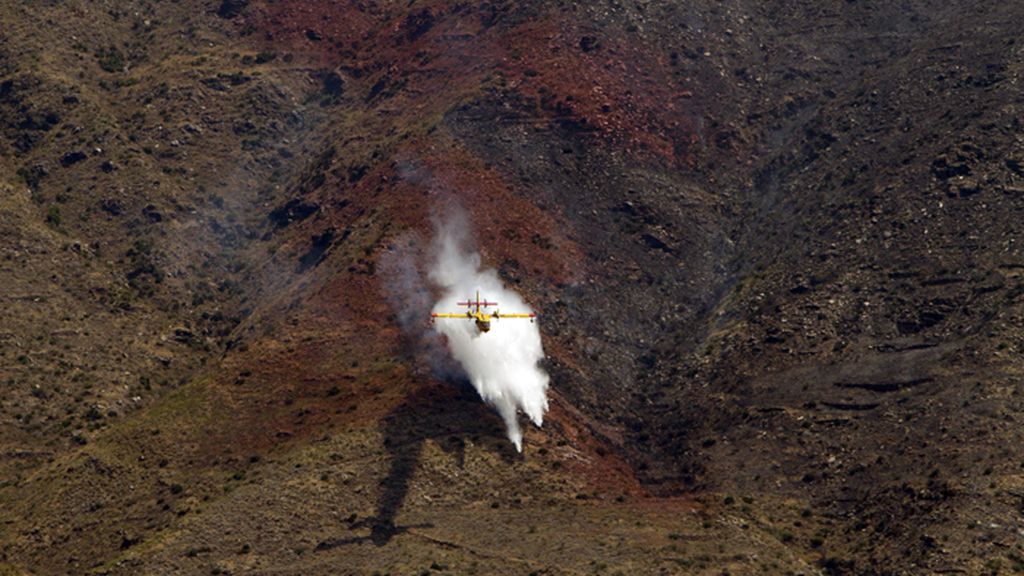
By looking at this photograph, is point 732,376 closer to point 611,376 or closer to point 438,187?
point 611,376

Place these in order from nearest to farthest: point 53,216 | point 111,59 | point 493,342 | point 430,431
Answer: point 430,431, point 493,342, point 53,216, point 111,59

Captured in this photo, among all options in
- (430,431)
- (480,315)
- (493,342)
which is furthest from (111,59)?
(430,431)

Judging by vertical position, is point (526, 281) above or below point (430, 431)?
above

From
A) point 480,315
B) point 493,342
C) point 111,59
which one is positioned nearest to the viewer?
point 480,315

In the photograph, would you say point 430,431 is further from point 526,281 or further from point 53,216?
point 53,216

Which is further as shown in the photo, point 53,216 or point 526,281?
point 53,216

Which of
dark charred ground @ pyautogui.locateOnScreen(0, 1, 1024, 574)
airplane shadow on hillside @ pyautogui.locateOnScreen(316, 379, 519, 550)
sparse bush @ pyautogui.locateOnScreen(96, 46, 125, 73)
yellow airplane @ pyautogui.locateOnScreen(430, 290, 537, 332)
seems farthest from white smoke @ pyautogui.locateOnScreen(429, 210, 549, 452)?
sparse bush @ pyautogui.locateOnScreen(96, 46, 125, 73)

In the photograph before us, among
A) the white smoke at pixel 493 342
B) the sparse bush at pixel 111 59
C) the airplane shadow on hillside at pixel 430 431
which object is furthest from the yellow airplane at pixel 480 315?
the sparse bush at pixel 111 59
